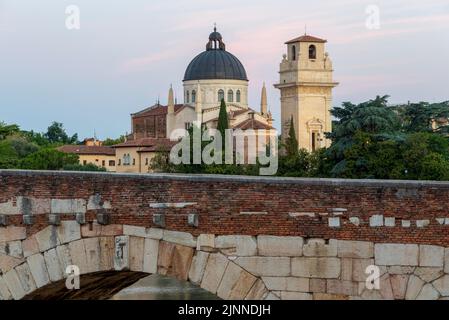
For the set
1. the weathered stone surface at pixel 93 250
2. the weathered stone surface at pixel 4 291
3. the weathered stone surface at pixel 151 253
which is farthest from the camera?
the weathered stone surface at pixel 4 291

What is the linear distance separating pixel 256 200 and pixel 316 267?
100 cm

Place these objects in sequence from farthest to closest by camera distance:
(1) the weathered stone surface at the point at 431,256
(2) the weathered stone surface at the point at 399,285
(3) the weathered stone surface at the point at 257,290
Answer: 1. (3) the weathered stone surface at the point at 257,290
2. (2) the weathered stone surface at the point at 399,285
3. (1) the weathered stone surface at the point at 431,256

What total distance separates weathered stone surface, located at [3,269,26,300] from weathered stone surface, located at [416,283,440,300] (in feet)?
14.8

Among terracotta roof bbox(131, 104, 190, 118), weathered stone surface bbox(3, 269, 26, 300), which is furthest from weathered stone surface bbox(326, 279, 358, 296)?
terracotta roof bbox(131, 104, 190, 118)

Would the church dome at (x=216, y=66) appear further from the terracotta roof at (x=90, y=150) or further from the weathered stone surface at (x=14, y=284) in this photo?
the weathered stone surface at (x=14, y=284)

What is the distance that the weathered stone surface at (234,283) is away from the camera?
1817 cm

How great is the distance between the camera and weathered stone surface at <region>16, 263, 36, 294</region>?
730 inches

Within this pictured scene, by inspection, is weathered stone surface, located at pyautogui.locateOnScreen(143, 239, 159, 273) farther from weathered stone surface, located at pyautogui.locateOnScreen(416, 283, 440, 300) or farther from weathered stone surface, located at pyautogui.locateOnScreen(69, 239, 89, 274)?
weathered stone surface, located at pyautogui.locateOnScreen(416, 283, 440, 300)

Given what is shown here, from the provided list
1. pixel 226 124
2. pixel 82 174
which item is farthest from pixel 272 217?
pixel 226 124

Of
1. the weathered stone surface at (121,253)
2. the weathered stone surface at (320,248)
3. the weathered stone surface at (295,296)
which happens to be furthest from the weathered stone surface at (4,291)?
the weathered stone surface at (320,248)

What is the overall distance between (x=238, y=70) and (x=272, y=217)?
423 feet

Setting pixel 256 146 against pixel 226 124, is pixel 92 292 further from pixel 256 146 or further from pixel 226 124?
pixel 256 146

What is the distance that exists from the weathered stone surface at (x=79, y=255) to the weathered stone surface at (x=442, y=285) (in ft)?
12.9

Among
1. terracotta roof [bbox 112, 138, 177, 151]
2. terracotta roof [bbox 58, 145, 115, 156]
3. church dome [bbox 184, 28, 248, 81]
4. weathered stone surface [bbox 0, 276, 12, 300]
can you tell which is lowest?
weathered stone surface [bbox 0, 276, 12, 300]
